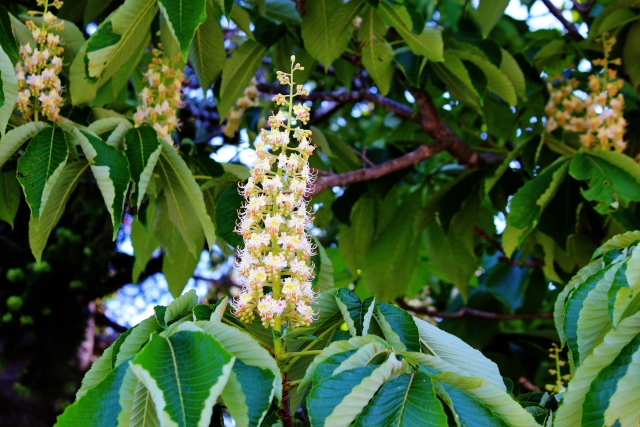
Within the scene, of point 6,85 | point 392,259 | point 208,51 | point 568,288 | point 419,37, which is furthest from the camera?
point 392,259

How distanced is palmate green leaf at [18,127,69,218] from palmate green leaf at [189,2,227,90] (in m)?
0.70

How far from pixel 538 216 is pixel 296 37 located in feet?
3.45

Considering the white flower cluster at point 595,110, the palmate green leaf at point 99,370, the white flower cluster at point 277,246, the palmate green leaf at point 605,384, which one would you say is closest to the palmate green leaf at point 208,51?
the white flower cluster at point 277,246

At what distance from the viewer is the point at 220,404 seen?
1122 mm

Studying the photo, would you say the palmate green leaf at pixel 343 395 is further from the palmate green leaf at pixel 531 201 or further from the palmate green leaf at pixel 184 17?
the palmate green leaf at pixel 531 201

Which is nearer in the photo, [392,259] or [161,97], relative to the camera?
[161,97]

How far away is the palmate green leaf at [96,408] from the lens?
2.98 feet

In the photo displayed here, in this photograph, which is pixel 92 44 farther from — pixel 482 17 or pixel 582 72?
pixel 582 72

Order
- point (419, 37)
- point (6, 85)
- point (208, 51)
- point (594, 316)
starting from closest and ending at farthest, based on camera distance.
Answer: point (594, 316) → point (6, 85) → point (419, 37) → point (208, 51)

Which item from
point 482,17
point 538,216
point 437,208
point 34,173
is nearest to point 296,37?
point 482,17

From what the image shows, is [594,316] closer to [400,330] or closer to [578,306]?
[578,306]

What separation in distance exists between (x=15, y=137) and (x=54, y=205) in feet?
0.59

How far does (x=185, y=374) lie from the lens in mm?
914

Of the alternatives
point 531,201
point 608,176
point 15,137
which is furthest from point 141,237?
point 608,176
